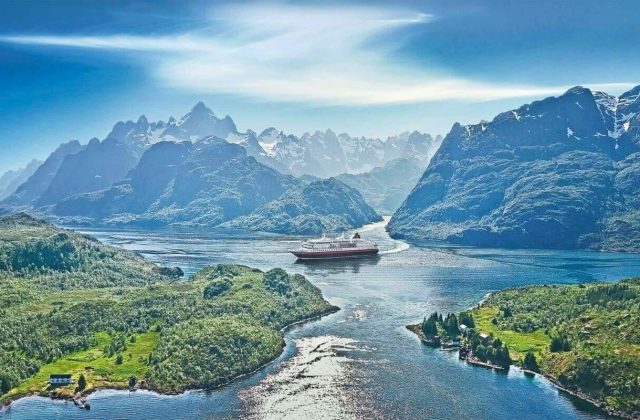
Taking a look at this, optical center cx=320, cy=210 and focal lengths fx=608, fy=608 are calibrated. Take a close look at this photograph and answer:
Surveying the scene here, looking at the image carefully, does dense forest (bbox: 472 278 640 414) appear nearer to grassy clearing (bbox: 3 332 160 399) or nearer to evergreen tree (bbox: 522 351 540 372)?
evergreen tree (bbox: 522 351 540 372)

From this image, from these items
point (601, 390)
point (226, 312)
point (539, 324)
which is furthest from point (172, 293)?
point (601, 390)

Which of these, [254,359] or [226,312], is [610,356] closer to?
[254,359]

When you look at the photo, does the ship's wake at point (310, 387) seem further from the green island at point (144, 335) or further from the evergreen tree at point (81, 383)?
the evergreen tree at point (81, 383)

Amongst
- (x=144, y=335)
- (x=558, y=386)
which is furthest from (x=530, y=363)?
(x=144, y=335)

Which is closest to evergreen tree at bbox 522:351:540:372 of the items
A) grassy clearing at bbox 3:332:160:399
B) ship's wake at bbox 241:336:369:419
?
ship's wake at bbox 241:336:369:419

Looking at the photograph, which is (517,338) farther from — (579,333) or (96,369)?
(96,369)

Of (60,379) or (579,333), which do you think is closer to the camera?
(60,379)
